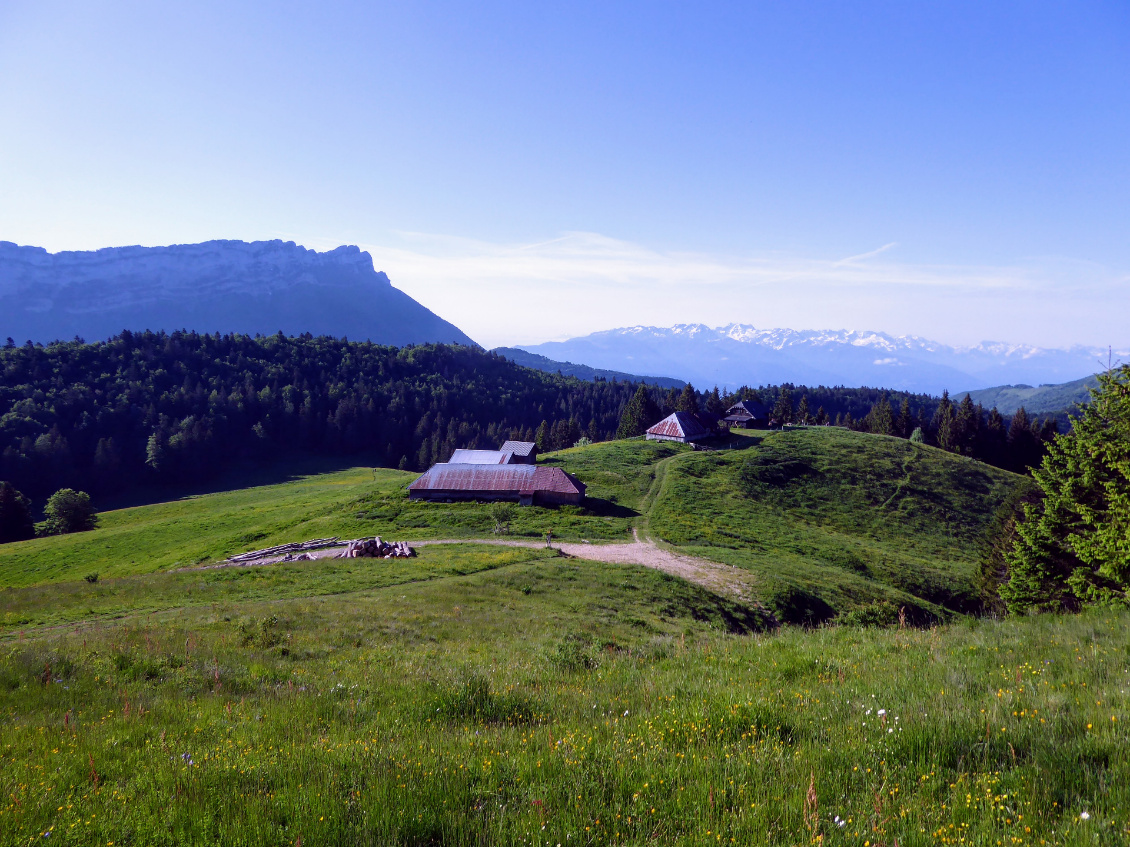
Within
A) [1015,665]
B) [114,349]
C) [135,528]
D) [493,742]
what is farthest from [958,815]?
[114,349]

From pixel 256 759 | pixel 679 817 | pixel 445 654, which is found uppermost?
pixel 679 817

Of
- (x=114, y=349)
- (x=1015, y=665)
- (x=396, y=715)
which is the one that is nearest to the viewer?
(x=396, y=715)

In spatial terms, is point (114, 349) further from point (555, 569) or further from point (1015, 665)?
point (1015, 665)

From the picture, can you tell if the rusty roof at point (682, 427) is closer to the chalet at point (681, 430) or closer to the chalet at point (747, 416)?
the chalet at point (681, 430)

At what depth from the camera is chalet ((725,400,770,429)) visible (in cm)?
11569

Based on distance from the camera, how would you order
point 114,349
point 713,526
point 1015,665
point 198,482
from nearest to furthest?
point 1015,665
point 713,526
point 198,482
point 114,349

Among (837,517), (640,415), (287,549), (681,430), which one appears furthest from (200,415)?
(837,517)

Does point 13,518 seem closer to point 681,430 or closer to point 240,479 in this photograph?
point 240,479

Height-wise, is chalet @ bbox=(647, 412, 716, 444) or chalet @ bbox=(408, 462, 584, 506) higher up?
chalet @ bbox=(647, 412, 716, 444)

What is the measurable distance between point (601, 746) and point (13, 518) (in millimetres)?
106372

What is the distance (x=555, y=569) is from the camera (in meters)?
33.1

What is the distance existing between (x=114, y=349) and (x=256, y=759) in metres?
219

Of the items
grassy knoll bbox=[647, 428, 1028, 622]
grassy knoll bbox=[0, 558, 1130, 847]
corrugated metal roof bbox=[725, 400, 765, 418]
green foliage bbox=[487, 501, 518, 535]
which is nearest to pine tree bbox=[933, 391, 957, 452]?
grassy knoll bbox=[647, 428, 1028, 622]

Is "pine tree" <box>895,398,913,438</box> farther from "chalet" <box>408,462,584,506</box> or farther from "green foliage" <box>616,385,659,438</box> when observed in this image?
"chalet" <box>408,462,584,506</box>
